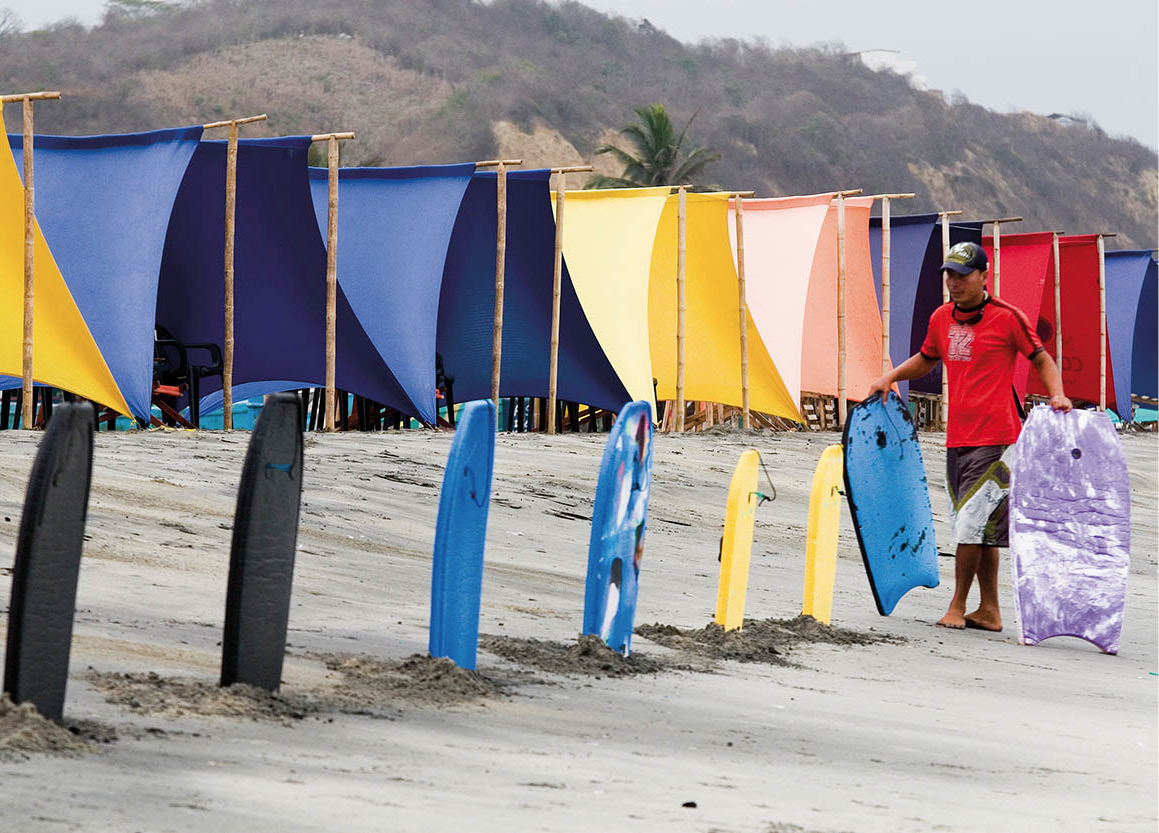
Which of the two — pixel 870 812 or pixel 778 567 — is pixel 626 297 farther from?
pixel 870 812

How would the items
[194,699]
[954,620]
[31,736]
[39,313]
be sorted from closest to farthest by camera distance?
[31,736], [194,699], [954,620], [39,313]

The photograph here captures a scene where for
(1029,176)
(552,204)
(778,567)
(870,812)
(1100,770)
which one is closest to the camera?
(870,812)

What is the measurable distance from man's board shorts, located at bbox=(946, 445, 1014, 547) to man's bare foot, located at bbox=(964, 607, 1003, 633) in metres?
0.30

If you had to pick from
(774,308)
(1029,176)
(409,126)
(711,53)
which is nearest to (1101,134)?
(1029,176)

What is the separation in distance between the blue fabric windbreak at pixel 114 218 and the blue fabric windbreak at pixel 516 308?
11.0 ft

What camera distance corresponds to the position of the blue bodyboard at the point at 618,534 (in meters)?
4.23

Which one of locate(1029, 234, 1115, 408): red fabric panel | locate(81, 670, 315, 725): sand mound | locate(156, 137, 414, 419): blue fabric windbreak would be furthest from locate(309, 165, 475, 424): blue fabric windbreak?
locate(1029, 234, 1115, 408): red fabric panel

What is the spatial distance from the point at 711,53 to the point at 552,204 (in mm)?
73308

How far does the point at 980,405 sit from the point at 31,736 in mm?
4146

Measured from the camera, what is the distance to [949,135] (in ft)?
257

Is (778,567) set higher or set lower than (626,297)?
lower

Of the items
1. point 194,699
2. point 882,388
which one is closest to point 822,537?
point 882,388

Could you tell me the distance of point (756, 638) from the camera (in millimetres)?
4992

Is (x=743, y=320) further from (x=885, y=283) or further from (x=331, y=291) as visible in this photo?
(x=331, y=291)
